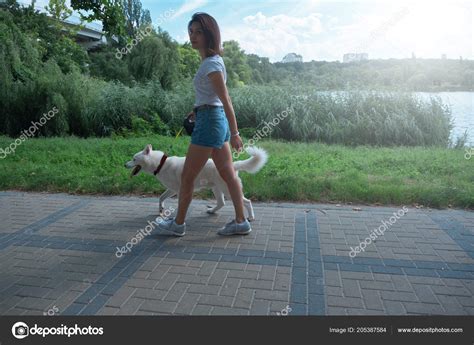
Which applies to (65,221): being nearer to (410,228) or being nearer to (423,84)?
(410,228)

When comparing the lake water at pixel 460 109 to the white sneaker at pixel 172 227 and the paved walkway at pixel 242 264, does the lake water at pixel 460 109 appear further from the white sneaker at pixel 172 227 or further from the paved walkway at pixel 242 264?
the white sneaker at pixel 172 227

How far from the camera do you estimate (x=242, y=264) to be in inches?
140

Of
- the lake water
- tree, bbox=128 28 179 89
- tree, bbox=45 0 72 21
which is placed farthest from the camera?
tree, bbox=45 0 72 21

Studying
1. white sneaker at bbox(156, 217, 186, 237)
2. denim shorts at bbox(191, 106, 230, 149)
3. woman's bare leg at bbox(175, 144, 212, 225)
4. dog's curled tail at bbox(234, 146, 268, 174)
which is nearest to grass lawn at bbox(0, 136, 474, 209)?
dog's curled tail at bbox(234, 146, 268, 174)

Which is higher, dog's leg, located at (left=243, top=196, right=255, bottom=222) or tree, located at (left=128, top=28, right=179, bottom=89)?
tree, located at (left=128, top=28, right=179, bottom=89)

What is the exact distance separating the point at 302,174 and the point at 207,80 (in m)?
3.45

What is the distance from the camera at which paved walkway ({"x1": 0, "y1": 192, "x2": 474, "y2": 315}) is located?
2.90 metres

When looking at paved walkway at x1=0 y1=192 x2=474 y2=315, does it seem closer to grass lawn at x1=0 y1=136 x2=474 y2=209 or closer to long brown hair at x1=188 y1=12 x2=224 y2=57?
grass lawn at x1=0 y1=136 x2=474 y2=209

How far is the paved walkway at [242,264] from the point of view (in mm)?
2898

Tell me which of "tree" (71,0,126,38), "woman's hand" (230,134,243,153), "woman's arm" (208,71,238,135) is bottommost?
"woman's hand" (230,134,243,153)

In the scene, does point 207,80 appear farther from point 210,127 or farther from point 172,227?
point 172,227

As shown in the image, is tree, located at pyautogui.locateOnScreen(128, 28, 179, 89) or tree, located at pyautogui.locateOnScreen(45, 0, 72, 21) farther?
tree, located at pyautogui.locateOnScreen(45, 0, 72, 21)

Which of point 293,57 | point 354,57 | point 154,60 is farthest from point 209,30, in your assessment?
point 154,60

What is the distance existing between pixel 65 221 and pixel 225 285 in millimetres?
2662
